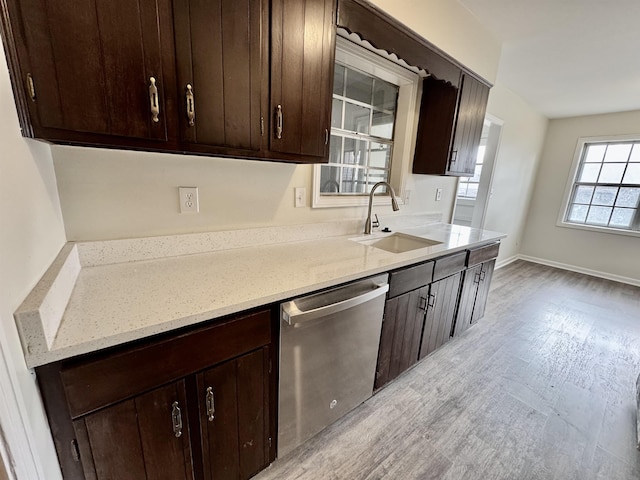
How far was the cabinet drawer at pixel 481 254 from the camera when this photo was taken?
2047 millimetres

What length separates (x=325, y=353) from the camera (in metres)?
1.24

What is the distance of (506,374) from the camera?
1980mm

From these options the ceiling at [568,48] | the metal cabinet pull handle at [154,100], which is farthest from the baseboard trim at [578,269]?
the metal cabinet pull handle at [154,100]

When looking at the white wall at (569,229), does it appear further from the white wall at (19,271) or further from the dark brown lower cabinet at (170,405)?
the white wall at (19,271)

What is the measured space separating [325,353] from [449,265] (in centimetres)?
112

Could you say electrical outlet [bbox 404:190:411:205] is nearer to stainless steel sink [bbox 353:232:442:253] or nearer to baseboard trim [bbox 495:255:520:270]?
stainless steel sink [bbox 353:232:442:253]

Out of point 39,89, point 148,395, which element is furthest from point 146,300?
point 39,89

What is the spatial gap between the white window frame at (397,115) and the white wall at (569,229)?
3951 mm

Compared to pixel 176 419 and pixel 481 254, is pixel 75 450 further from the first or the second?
pixel 481 254

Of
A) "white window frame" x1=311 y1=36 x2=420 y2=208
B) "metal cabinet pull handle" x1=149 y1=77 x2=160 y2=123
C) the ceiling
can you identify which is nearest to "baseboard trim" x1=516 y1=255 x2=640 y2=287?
the ceiling

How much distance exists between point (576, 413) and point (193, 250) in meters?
2.50

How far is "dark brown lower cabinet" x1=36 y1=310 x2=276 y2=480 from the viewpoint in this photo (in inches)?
28.0

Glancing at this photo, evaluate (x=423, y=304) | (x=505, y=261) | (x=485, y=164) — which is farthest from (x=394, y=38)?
(x=505, y=261)

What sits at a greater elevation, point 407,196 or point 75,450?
point 407,196
